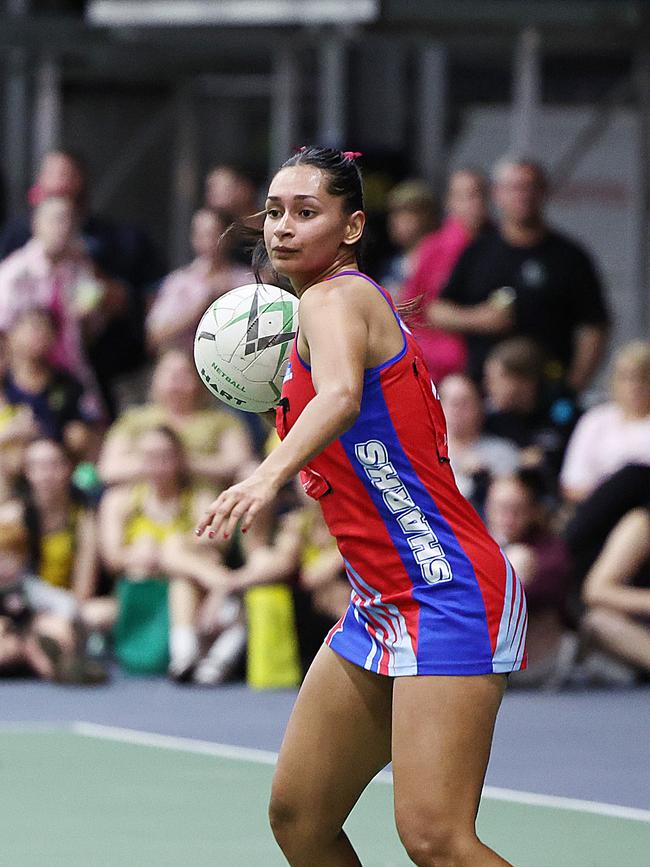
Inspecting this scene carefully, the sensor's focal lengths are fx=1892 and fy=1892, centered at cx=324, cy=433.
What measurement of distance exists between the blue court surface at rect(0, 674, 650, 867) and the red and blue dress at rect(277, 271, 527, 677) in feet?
6.06

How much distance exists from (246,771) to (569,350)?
410 centimetres

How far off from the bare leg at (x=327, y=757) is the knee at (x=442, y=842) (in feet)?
0.92

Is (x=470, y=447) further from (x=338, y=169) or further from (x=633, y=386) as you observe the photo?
(x=338, y=169)

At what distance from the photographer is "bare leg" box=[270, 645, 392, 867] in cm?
412

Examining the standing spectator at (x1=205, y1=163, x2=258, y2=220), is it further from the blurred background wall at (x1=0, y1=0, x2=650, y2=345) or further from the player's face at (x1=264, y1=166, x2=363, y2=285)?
the player's face at (x1=264, y1=166, x2=363, y2=285)

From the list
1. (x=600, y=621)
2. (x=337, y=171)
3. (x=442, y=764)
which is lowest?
(x=600, y=621)

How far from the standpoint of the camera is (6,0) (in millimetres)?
14109

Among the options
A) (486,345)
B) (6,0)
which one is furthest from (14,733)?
(6,0)

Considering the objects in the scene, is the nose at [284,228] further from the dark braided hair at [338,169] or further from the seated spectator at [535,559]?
the seated spectator at [535,559]

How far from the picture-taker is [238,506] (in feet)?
11.7

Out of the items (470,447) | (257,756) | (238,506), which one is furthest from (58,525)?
(238,506)

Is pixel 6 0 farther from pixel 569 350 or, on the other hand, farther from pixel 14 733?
pixel 14 733

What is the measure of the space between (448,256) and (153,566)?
2.42 metres

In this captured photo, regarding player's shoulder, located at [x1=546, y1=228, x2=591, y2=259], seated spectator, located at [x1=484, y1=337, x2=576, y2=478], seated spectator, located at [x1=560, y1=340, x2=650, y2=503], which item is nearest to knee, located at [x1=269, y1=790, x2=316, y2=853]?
seated spectator, located at [x1=560, y1=340, x2=650, y2=503]
